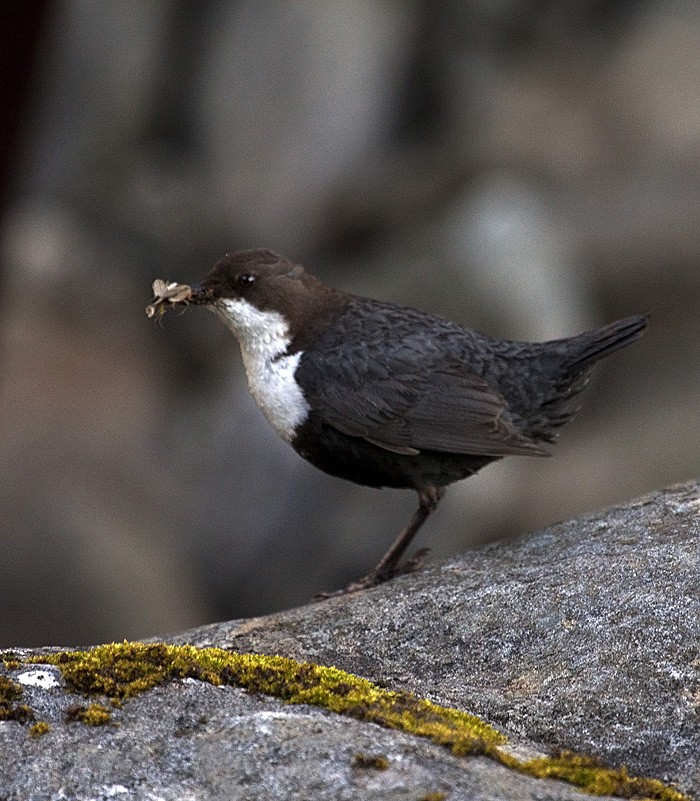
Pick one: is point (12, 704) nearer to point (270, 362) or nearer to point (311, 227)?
point (270, 362)

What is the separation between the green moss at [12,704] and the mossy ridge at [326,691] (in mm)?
101

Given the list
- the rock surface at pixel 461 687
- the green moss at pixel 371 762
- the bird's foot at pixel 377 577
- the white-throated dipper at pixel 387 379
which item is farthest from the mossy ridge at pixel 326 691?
Answer: the white-throated dipper at pixel 387 379

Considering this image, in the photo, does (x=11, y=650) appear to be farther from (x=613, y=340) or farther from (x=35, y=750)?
(x=613, y=340)

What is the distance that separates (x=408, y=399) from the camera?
437 cm

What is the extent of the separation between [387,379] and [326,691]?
197cm

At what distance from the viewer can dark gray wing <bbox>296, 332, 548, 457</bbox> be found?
4281mm

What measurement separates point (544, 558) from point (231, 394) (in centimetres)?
566

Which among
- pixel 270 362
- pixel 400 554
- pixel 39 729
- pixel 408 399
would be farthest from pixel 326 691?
pixel 270 362

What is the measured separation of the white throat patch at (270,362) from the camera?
173 inches

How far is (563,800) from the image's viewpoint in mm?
2117

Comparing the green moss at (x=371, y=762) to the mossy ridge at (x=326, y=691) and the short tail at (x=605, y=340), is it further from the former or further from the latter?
the short tail at (x=605, y=340)

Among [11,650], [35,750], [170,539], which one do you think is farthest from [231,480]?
[35,750]

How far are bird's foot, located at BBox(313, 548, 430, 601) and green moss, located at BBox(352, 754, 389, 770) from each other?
1.75 metres

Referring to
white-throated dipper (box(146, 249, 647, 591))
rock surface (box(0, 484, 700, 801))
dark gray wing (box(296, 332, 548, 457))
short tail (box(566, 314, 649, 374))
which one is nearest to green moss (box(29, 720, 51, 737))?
rock surface (box(0, 484, 700, 801))
